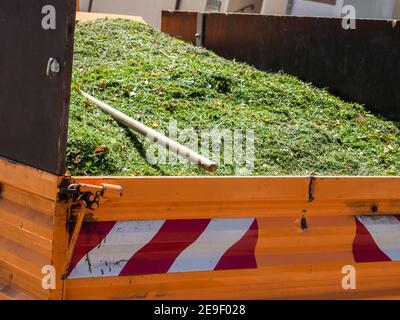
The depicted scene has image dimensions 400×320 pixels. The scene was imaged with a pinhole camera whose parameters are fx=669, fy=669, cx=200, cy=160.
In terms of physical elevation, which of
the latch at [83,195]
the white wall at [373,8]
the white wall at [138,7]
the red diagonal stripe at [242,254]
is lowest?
the red diagonal stripe at [242,254]

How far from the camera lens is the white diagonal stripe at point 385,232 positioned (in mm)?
2367

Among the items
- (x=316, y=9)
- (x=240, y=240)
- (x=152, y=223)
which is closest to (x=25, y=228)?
(x=152, y=223)

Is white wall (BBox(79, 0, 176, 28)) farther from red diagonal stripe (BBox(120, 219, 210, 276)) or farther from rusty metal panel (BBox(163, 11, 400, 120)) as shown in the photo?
red diagonal stripe (BBox(120, 219, 210, 276))

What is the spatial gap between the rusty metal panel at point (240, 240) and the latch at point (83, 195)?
43 mm

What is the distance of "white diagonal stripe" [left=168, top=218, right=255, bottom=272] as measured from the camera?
2.17 meters

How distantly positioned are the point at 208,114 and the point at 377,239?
1.62 metres

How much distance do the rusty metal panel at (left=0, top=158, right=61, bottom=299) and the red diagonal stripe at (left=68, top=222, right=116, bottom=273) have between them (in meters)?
0.08

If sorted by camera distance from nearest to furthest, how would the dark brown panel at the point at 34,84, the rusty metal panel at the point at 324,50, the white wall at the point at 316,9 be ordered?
the dark brown panel at the point at 34,84
the rusty metal panel at the point at 324,50
the white wall at the point at 316,9

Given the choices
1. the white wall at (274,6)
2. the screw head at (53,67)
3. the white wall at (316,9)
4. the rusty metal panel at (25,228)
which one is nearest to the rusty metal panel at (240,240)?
the rusty metal panel at (25,228)

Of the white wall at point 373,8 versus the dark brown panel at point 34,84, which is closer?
the dark brown panel at point 34,84

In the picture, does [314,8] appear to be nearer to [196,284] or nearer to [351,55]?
[351,55]

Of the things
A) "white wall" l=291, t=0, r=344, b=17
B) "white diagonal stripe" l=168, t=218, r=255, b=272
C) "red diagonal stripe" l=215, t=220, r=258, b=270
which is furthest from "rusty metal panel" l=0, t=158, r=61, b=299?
"white wall" l=291, t=0, r=344, b=17

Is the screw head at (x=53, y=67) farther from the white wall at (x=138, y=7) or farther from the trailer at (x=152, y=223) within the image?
the white wall at (x=138, y=7)
